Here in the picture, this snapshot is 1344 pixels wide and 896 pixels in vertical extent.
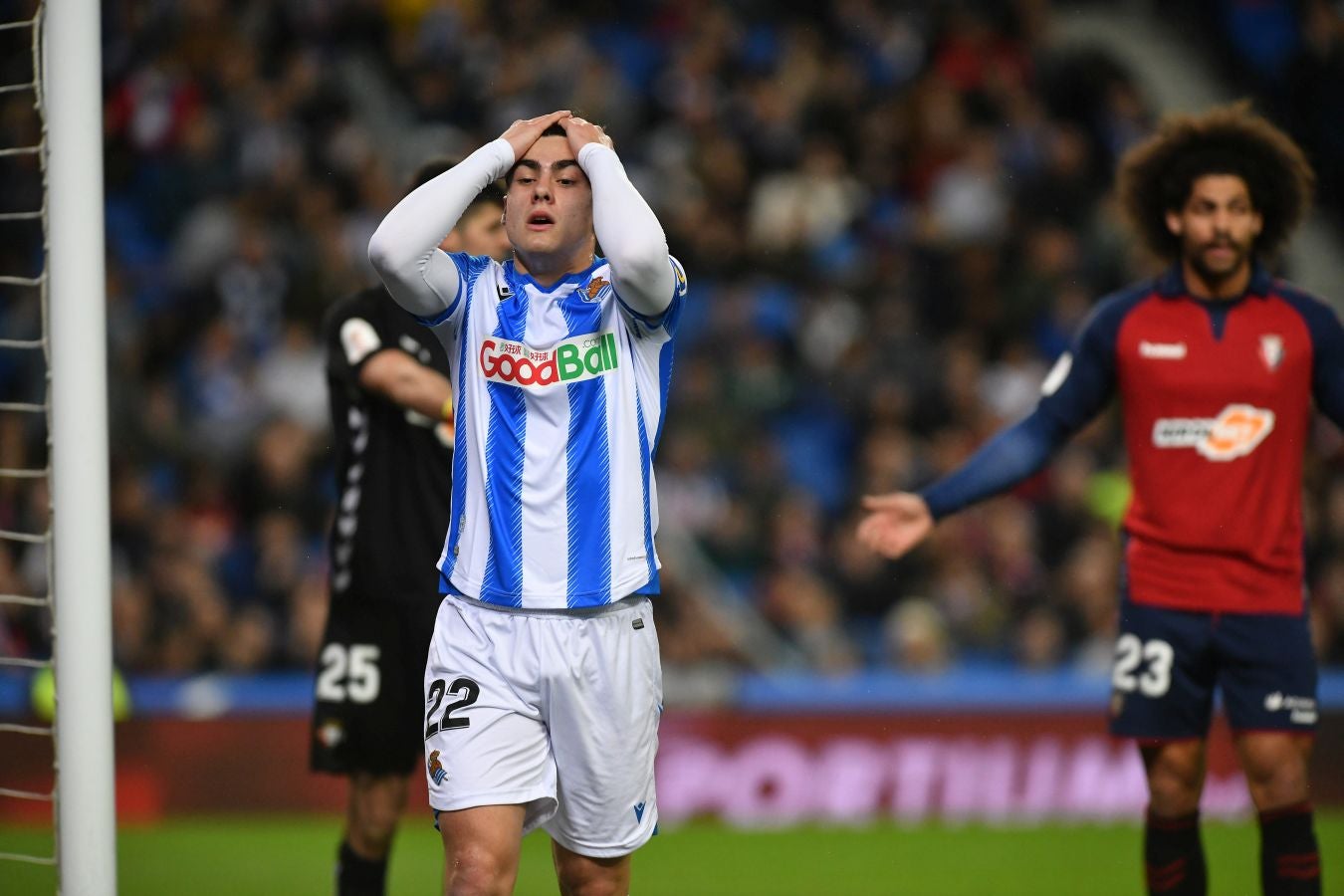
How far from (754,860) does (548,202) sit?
446cm

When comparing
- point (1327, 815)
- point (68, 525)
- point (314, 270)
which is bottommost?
point (1327, 815)

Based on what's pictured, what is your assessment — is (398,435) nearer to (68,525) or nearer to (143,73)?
(68,525)

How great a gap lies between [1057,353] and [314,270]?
5131 millimetres

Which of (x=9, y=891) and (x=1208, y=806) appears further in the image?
(x=1208, y=806)

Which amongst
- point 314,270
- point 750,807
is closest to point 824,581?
point 750,807

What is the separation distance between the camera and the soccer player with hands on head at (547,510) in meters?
4.08

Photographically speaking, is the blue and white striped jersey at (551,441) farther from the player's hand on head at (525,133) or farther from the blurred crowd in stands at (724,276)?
the blurred crowd in stands at (724,276)

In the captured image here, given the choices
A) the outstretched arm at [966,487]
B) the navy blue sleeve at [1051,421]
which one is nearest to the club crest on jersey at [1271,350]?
the navy blue sleeve at [1051,421]

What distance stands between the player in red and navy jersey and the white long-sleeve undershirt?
1.45 meters

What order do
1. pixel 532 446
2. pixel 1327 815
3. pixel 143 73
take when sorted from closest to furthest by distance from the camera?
pixel 532 446 → pixel 1327 815 → pixel 143 73

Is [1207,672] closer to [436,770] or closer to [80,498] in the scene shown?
[436,770]

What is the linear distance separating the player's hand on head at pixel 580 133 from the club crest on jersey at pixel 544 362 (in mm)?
463

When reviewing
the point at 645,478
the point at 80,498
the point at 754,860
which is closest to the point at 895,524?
the point at 645,478

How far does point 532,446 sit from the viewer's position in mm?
4172
